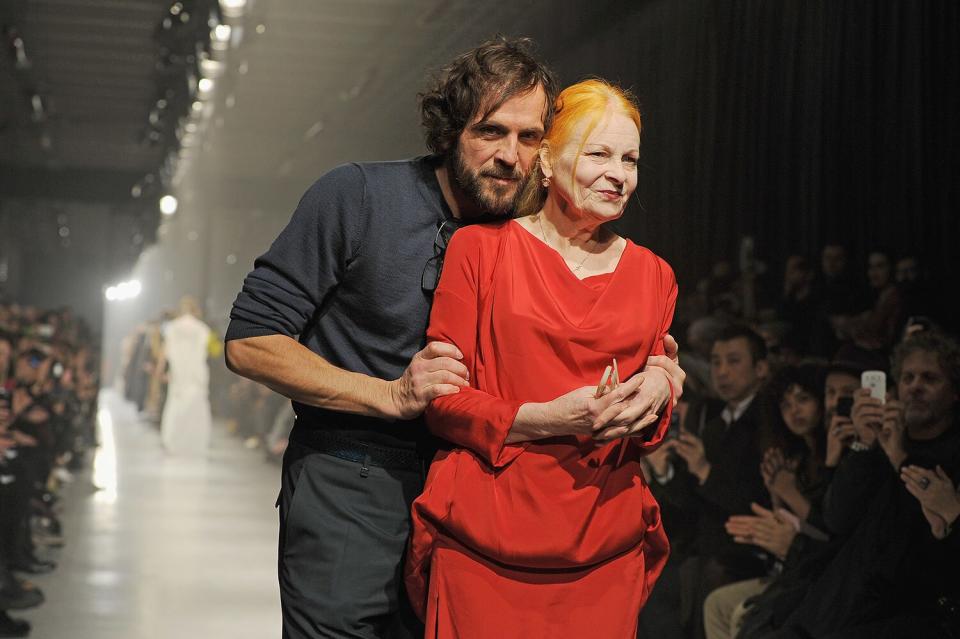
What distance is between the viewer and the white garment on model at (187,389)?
809cm

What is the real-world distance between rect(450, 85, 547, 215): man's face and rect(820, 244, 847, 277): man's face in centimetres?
172

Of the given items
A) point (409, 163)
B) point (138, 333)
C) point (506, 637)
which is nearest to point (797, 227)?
point (409, 163)

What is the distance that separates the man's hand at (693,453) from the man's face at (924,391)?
3.63 feet

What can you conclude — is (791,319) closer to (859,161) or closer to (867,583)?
(859,161)

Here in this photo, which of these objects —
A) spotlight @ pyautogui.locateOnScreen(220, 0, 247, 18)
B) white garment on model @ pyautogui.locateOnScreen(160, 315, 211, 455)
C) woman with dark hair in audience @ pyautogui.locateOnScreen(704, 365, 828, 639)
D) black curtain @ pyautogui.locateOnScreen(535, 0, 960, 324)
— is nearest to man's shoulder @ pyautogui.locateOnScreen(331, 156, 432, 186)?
black curtain @ pyautogui.locateOnScreen(535, 0, 960, 324)

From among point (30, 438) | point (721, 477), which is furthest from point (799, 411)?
point (30, 438)

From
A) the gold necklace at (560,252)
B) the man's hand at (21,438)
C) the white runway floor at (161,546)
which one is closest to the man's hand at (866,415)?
the gold necklace at (560,252)

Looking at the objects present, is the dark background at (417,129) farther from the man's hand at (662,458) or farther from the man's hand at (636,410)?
the man's hand at (636,410)

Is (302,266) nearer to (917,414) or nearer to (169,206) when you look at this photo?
(917,414)

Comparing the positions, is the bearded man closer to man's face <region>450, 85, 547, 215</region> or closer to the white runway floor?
man's face <region>450, 85, 547, 215</region>

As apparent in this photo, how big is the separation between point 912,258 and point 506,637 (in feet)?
6.13

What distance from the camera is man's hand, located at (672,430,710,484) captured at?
15.1ft

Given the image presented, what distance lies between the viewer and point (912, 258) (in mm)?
3482

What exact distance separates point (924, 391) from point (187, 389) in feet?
19.7
